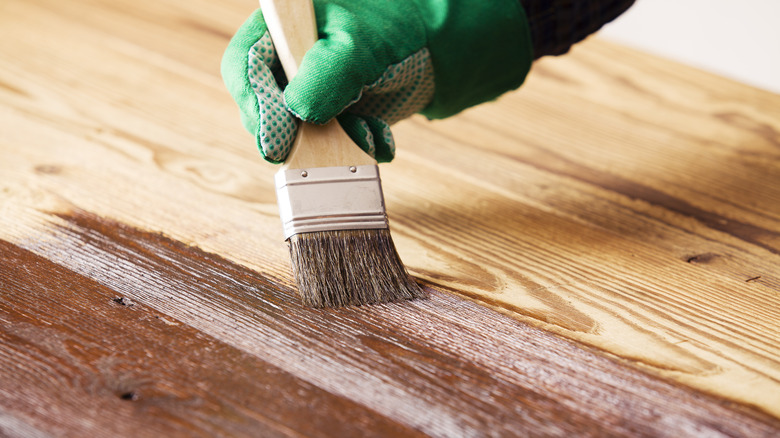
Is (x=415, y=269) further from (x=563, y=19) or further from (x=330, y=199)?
(x=563, y=19)

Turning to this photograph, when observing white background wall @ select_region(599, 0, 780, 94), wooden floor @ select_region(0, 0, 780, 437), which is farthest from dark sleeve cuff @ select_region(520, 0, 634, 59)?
white background wall @ select_region(599, 0, 780, 94)

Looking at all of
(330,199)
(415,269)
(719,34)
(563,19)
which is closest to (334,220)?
(330,199)

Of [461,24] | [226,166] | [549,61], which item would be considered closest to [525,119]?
[549,61]

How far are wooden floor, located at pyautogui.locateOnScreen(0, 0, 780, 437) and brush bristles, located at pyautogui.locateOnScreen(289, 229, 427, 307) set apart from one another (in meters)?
0.02

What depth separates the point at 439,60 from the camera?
0.95m

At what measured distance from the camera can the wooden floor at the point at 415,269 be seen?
2.05ft

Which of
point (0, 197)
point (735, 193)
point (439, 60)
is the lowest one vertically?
point (735, 193)

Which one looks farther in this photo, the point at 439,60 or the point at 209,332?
the point at 439,60

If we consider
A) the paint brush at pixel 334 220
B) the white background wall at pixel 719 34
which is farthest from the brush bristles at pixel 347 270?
the white background wall at pixel 719 34

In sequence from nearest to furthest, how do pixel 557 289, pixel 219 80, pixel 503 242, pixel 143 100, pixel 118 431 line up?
pixel 118 431 → pixel 557 289 → pixel 503 242 → pixel 143 100 → pixel 219 80

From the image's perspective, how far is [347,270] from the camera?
2.59 feet

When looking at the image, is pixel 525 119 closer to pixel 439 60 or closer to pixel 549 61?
pixel 549 61

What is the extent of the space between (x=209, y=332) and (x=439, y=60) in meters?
0.44

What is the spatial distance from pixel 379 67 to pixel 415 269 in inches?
9.1
